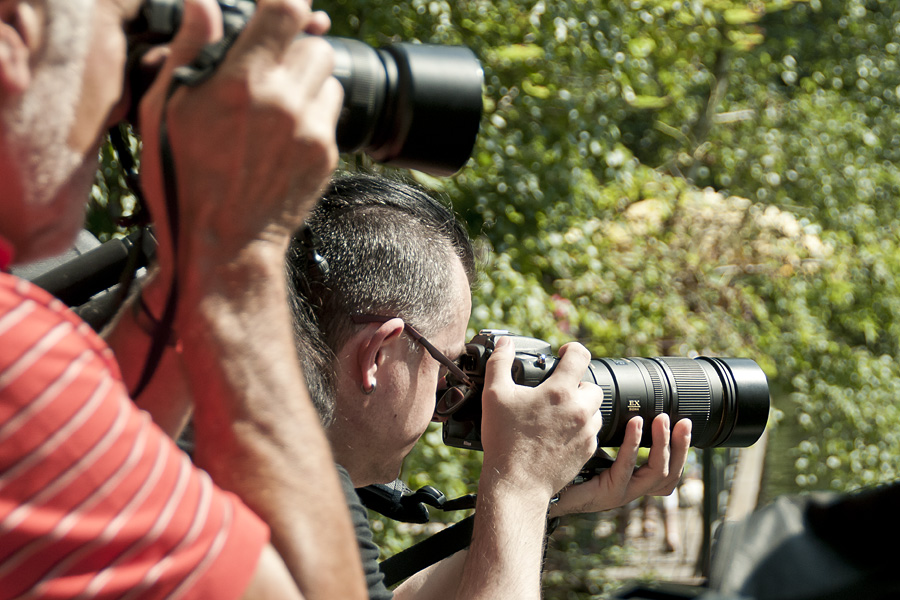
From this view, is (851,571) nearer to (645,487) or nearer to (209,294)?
(209,294)

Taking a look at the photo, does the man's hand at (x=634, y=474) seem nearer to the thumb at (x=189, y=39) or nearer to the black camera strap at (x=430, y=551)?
the black camera strap at (x=430, y=551)

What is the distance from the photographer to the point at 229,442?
2.81 ft

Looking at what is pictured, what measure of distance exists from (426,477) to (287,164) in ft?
7.83

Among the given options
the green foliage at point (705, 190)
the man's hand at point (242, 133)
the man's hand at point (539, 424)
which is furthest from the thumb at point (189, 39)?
the green foliage at point (705, 190)

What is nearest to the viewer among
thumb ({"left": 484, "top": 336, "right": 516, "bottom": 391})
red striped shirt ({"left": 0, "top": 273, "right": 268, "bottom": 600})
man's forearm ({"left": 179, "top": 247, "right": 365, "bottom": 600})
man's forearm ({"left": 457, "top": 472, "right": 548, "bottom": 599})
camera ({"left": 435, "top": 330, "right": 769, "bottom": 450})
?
red striped shirt ({"left": 0, "top": 273, "right": 268, "bottom": 600})

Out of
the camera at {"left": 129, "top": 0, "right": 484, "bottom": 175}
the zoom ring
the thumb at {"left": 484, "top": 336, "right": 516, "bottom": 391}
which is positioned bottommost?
the zoom ring

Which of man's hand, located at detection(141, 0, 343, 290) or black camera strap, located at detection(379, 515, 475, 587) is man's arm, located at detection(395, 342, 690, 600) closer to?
black camera strap, located at detection(379, 515, 475, 587)

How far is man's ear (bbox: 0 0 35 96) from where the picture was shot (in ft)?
2.56

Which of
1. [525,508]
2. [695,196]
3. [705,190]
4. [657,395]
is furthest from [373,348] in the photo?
[705,190]

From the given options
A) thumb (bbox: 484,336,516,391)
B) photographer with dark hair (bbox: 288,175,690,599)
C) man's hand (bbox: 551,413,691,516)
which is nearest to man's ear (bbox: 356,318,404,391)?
photographer with dark hair (bbox: 288,175,690,599)

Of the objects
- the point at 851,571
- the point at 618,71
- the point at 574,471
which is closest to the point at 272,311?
the point at 851,571

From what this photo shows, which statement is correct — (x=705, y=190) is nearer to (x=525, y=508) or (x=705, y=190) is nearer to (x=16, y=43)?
(x=525, y=508)

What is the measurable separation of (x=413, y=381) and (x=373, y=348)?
0.10 m

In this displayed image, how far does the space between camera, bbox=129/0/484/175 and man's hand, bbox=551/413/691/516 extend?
90 centimetres
